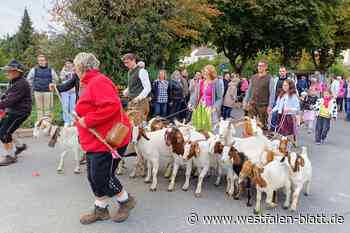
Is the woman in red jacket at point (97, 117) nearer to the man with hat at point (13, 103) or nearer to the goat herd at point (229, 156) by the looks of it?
the goat herd at point (229, 156)

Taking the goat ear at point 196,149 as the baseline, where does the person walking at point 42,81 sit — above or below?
above

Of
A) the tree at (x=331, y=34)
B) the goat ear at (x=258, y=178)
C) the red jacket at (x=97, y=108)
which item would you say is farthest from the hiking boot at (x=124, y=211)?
the tree at (x=331, y=34)

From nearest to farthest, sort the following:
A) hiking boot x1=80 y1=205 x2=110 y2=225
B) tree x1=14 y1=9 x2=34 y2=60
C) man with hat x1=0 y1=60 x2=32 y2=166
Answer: hiking boot x1=80 y1=205 x2=110 y2=225
man with hat x1=0 y1=60 x2=32 y2=166
tree x1=14 y1=9 x2=34 y2=60

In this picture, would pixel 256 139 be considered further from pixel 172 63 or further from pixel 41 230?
pixel 172 63

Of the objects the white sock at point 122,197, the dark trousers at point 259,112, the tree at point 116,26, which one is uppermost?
the tree at point 116,26

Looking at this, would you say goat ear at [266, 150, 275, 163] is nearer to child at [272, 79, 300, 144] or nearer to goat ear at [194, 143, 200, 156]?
goat ear at [194, 143, 200, 156]

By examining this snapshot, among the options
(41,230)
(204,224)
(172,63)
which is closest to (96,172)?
(41,230)

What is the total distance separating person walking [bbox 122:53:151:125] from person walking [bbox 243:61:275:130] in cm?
245

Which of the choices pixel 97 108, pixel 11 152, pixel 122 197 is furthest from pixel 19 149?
pixel 97 108

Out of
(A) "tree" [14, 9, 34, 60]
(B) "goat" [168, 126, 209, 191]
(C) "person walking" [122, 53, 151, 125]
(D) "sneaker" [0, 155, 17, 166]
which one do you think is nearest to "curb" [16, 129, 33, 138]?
(D) "sneaker" [0, 155, 17, 166]

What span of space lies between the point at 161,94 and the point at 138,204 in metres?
6.76

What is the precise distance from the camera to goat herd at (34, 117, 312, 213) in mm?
5535

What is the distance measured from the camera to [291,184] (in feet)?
18.7

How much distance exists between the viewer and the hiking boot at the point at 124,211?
195 inches
